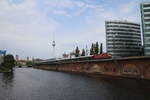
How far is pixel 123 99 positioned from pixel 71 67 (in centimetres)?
8006

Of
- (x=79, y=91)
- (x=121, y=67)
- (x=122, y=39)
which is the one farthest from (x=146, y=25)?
(x=79, y=91)

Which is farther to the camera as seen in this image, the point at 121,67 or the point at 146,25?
the point at 146,25

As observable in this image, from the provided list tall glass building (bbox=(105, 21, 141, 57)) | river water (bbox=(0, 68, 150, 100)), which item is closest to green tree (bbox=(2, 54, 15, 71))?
river water (bbox=(0, 68, 150, 100))

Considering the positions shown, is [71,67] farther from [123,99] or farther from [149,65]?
[123,99]

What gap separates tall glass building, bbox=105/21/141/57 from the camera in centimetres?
14025

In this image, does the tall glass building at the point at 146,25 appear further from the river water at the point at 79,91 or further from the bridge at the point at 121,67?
the river water at the point at 79,91

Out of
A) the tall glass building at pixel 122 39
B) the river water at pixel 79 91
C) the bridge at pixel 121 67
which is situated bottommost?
the river water at pixel 79 91

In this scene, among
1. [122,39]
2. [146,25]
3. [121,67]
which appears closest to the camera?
[121,67]

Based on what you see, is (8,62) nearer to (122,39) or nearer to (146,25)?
(146,25)

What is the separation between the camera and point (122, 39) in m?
142

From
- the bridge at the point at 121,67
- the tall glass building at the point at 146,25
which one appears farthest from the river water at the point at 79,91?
the tall glass building at the point at 146,25

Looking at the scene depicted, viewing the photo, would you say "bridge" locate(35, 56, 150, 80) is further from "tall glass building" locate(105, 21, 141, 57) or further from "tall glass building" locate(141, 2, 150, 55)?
"tall glass building" locate(105, 21, 141, 57)

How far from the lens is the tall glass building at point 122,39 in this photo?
460 ft

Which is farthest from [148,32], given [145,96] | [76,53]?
[145,96]
